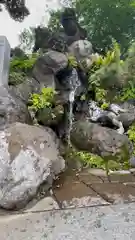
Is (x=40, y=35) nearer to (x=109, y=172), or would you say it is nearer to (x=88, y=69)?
(x=88, y=69)

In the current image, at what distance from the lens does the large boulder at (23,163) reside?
3.03 meters

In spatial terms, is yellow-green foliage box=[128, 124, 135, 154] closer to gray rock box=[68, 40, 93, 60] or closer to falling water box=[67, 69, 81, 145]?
falling water box=[67, 69, 81, 145]

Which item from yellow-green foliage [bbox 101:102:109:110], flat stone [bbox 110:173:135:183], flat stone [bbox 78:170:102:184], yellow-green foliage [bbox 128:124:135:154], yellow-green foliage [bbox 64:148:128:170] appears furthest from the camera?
yellow-green foliage [bbox 101:102:109:110]

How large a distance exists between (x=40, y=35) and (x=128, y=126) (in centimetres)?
579

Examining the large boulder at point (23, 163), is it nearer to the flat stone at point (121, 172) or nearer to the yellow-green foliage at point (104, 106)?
the flat stone at point (121, 172)

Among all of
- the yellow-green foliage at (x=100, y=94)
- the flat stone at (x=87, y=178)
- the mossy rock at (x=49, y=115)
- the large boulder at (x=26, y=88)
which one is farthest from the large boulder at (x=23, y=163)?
the yellow-green foliage at (x=100, y=94)

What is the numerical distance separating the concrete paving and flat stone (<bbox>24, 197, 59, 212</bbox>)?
12cm

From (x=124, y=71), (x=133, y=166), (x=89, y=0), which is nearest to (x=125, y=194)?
(x=133, y=166)

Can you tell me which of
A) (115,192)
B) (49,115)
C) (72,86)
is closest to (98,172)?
(115,192)

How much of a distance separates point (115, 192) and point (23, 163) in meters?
A: 1.37

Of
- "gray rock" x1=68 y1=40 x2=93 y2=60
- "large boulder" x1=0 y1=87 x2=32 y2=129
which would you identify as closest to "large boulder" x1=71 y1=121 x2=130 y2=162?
"large boulder" x1=0 y1=87 x2=32 y2=129

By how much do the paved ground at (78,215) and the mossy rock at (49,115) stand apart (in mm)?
2034

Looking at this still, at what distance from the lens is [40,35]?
10281 millimetres

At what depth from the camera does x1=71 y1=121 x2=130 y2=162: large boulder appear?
5605mm
